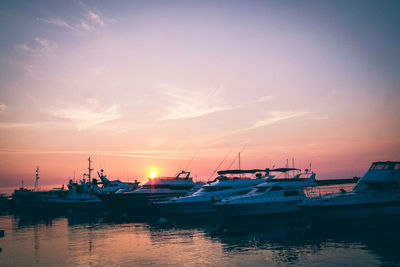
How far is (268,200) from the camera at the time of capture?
30875 mm

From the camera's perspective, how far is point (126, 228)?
2988 cm

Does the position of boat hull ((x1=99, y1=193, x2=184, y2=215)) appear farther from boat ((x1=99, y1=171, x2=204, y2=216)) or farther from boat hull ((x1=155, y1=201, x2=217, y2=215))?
boat hull ((x1=155, y1=201, x2=217, y2=215))

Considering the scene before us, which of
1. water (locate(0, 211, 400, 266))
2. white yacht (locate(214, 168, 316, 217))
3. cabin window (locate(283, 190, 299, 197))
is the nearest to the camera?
water (locate(0, 211, 400, 266))

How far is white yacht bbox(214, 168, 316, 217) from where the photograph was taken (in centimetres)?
2991

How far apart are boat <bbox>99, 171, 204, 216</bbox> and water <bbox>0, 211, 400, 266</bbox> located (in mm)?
9397

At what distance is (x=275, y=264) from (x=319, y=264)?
189 centimetres

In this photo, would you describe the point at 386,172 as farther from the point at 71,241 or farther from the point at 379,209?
the point at 71,241

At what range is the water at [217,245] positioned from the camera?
53.9 ft

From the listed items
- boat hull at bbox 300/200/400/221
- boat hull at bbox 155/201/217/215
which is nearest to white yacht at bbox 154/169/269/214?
boat hull at bbox 155/201/217/215

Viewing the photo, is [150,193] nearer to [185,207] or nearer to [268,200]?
[185,207]

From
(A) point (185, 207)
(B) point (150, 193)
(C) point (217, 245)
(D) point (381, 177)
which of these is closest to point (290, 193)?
(D) point (381, 177)

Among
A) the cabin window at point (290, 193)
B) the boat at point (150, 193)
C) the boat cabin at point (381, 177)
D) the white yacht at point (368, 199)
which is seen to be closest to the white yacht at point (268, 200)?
the cabin window at point (290, 193)

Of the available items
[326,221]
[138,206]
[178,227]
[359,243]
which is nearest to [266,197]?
[326,221]

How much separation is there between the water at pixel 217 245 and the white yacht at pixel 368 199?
72cm
